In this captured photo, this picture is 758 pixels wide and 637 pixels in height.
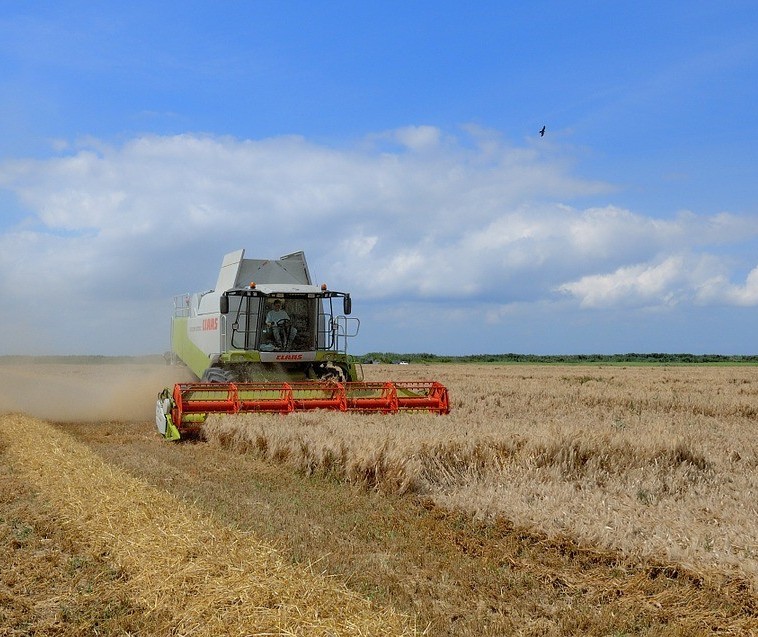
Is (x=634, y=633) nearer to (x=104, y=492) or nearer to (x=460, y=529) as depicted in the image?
(x=460, y=529)

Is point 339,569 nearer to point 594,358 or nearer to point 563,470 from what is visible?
point 563,470

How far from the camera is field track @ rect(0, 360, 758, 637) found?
14.0ft

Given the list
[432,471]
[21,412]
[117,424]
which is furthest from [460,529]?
[21,412]

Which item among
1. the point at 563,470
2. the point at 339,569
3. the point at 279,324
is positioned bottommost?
the point at 339,569

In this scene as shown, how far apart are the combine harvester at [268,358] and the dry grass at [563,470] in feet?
3.76

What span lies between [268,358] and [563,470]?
812 centimetres

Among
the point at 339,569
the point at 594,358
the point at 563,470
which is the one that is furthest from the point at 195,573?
the point at 594,358

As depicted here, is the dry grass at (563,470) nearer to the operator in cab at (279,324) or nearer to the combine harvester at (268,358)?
the combine harvester at (268,358)

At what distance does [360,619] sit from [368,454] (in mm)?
3868

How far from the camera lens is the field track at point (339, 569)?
4.27m

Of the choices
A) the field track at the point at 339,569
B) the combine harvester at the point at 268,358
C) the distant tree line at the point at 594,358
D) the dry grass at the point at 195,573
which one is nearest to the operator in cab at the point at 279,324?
the combine harvester at the point at 268,358

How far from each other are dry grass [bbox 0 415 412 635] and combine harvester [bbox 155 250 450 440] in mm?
4858

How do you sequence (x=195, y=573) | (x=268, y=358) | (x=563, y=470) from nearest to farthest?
1. (x=195, y=573)
2. (x=563, y=470)
3. (x=268, y=358)

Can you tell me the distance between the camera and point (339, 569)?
5012mm
